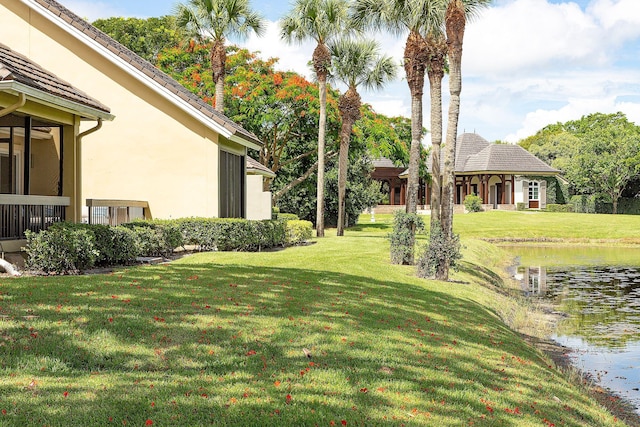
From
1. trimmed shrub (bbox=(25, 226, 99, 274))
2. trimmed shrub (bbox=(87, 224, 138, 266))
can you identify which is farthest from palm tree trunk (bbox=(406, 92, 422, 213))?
trimmed shrub (bbox=(25, 226, 99, 274))

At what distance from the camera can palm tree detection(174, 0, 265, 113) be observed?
101 ft

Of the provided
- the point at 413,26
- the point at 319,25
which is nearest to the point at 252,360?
the point at 413,26

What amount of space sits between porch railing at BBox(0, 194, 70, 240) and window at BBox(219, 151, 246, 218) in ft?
21.7

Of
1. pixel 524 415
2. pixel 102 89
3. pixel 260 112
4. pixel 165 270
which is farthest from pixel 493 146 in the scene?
pixel 524 415

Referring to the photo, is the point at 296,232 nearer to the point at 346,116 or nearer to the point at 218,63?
the point at 218,63

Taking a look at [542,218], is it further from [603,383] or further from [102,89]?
[603,383]

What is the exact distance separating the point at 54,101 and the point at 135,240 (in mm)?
3602

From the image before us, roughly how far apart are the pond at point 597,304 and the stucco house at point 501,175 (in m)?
29.2

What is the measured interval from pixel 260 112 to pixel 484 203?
35543mm

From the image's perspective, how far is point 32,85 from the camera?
1311cm

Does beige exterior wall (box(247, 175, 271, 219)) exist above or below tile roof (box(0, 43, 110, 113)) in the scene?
below

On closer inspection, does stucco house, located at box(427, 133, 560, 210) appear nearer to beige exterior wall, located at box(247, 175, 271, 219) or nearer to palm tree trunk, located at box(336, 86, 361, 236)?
palm tree trunk, located at box(336, 86, 361, 236)

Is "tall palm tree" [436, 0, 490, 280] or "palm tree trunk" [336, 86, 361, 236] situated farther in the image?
"palm tree trunk" [336, 86, 361, 236]

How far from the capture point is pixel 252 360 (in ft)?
24.6
